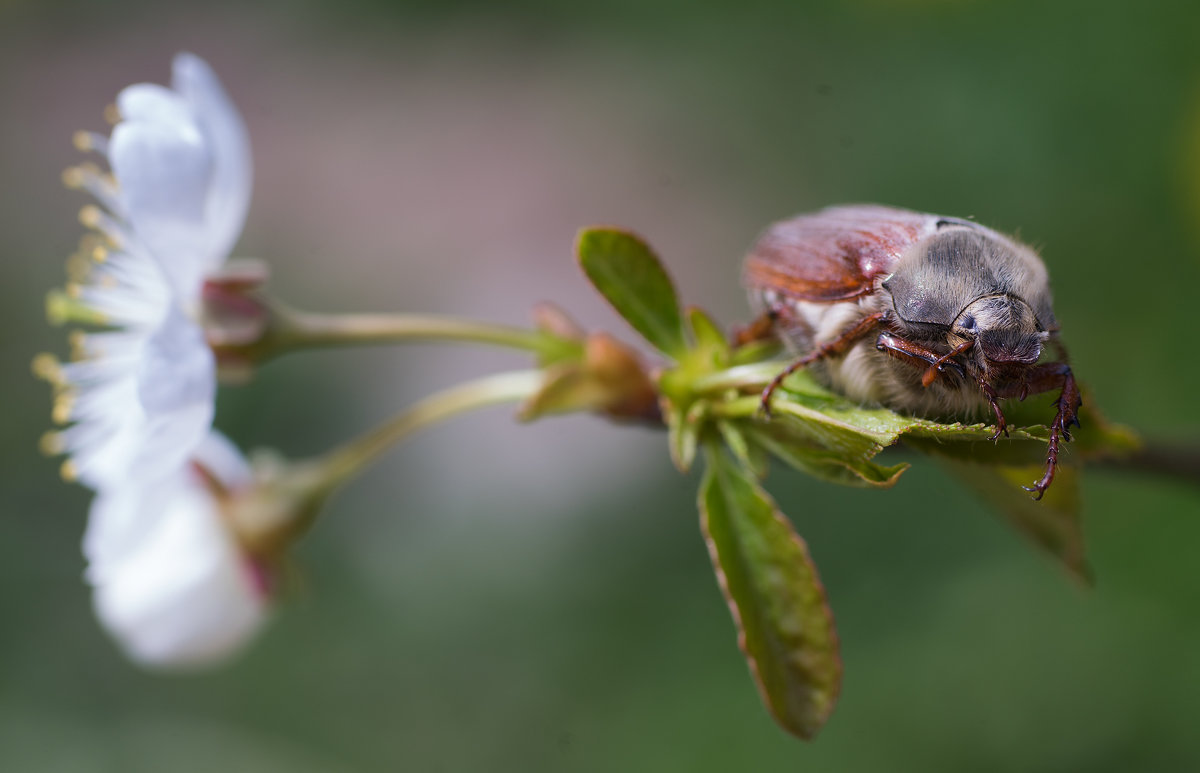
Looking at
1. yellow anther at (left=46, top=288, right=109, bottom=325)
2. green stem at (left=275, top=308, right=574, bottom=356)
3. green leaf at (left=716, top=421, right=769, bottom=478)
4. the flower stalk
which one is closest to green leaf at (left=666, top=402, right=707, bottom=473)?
green leaf at (left=716, top=421, right=769, bottom=478)

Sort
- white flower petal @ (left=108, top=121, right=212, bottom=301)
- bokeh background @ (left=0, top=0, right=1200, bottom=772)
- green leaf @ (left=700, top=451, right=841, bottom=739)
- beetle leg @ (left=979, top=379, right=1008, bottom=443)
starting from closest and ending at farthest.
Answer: beetle leg @ (left=979, top=379, right=1008, bottom=443) < green leaf @ (left=700, top=451, right=841, bottom=739) < white flower petal @ (left=108, top=121, right=212, bottom=301) < bokeh background @ (left=0, top=0, right=1200, bottom=772)

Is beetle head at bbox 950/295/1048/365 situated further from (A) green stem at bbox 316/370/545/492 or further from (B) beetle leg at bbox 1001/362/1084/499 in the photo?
(A) green stem at bbox 316/370/545/492

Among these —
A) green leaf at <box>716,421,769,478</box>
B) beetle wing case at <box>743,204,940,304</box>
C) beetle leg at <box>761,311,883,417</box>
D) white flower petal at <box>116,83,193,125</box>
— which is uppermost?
white flower petal at <box>116,83,193,125</box>

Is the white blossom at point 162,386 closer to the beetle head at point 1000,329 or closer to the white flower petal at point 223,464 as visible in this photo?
the white flower petal at point 223,464

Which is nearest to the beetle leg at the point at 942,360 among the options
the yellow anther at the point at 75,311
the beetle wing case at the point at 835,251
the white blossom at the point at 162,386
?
the beetle wing case at the point at 835,251

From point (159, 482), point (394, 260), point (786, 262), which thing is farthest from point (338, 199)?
point (786, 262)

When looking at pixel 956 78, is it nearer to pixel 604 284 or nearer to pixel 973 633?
pixel 973 633
